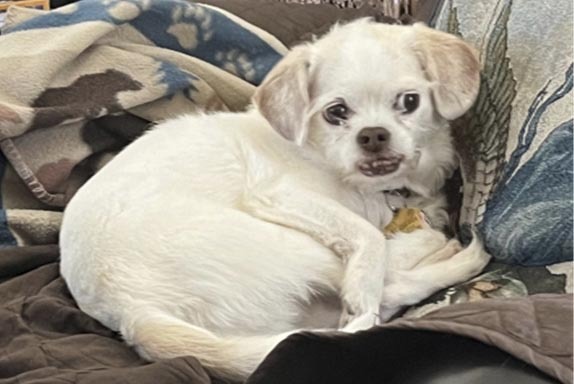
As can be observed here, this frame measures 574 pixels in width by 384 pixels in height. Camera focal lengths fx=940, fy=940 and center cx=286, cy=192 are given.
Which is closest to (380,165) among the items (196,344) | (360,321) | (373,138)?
(373,138)

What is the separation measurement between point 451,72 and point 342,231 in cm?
28

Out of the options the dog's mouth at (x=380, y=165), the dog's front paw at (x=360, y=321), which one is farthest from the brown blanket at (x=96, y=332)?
the dog's mouth at (x=380, y=165)

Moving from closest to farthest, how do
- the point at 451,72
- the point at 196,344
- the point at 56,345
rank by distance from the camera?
1. the point at 196,344
2. the point at 56,345
3. the point at 451,72

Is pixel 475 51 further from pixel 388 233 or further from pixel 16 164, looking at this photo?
pixel 16 164

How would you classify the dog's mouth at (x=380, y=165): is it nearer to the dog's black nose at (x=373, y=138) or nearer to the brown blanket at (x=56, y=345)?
the dog's black nose at (x=373, y=138)

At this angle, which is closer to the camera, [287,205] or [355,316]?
[355,316]

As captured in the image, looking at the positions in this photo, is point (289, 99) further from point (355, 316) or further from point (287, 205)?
point (355, 316)

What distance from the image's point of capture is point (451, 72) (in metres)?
1.35

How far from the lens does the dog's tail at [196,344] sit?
1.09m

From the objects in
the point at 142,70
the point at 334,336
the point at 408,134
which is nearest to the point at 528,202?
the point at 408,134

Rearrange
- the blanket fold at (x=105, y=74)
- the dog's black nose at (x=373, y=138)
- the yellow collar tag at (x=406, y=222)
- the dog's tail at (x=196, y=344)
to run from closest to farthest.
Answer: the dog's tail at (x=196, y=344)
the dog's black nose at (x=373, y=138)
the yellow collar tag at (x=406, y=222)
the blanket fold at (x=105, y=74)

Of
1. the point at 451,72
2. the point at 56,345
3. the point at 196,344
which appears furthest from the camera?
the point at 451,72

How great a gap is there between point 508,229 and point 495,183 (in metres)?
0.10

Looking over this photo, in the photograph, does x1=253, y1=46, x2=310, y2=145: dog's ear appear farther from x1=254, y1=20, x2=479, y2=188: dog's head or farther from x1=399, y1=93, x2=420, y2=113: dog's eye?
x1=399, y1=93, x2=420, y2=113: dog's eye
